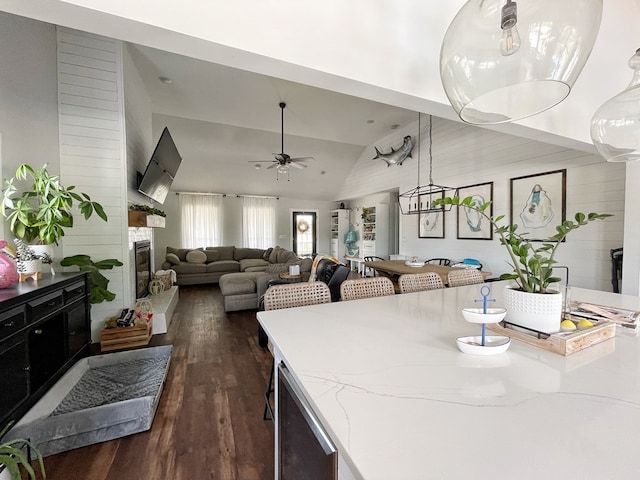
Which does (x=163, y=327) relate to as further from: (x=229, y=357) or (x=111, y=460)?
(x=111, y=460)

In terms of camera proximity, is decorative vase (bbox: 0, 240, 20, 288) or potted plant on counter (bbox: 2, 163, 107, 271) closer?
decorative vase (bbox: 0, 240, 20, 288)

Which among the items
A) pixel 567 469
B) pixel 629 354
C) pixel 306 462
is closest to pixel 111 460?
pixel 306 462

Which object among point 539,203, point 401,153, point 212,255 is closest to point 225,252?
point 212,255

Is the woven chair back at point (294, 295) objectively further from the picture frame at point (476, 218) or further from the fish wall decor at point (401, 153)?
the fish wall decor at point (401, 153)

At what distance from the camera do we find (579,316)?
1332 millimetres

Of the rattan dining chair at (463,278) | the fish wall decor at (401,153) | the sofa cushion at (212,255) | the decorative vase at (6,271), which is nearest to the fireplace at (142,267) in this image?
the decorative vase at (6,271)

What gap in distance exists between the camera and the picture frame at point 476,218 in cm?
433

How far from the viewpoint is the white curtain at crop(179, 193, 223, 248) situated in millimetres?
7918

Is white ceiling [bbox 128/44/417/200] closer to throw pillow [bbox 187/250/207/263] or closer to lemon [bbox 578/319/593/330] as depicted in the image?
throw pillow [bbox 187/250/207/263]

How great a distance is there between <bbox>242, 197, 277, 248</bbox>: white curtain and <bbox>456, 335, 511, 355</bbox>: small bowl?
26.8 feet

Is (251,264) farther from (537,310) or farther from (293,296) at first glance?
(537,310)

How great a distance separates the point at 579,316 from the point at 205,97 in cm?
501

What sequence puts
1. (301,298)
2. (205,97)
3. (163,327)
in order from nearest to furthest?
(301,298)
(163,327)
(205,97)

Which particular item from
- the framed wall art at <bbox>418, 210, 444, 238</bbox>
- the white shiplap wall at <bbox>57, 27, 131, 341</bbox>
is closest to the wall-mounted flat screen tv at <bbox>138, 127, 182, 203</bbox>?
the white shiplap wall at <bbox>57, 27, 131, 341</bbox>
